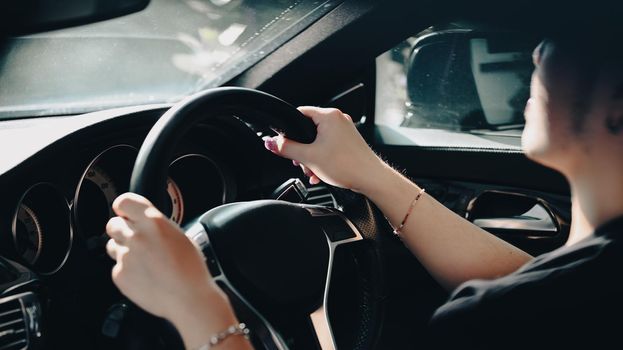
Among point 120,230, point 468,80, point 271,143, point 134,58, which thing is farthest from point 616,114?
point 134,58

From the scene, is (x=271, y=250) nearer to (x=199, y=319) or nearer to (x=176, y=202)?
(x=199, y=319)

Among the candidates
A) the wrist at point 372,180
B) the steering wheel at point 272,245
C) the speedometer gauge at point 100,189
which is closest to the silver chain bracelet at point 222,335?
the steering wheel at point 272,245

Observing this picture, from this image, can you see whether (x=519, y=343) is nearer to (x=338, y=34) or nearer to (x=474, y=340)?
(x=474, y=340)

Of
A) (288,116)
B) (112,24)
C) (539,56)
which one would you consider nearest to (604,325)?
(539,56)

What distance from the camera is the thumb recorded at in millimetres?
1263

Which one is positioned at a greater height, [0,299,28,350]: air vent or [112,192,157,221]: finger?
[112,192,157,221]: finger

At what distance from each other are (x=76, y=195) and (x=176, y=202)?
0.26 meters

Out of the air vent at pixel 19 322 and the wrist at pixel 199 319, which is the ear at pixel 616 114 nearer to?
the wrist at pixel 199 319

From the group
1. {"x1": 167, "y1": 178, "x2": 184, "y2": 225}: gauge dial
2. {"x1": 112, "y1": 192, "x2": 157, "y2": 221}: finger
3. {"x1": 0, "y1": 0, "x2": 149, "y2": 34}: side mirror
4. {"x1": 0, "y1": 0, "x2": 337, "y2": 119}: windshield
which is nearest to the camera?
{"x1": 112, "y1": 192, "x2": 157, "y2": 221}: finger

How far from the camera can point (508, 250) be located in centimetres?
140

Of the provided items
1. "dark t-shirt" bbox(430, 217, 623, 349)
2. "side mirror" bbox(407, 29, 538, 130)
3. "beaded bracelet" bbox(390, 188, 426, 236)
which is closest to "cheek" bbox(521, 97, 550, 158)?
"dark t-shirt" bbox(430, 217, 623, 349)

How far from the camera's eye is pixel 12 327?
3.62 ft

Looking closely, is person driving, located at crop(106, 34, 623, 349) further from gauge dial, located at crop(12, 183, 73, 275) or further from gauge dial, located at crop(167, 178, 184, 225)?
gauge dial, located at crop(167, 178, 184, 225)

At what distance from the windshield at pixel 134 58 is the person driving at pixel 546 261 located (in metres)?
0.79
